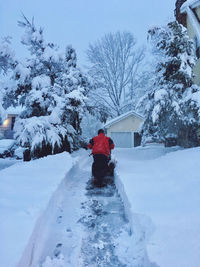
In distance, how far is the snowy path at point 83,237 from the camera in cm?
243

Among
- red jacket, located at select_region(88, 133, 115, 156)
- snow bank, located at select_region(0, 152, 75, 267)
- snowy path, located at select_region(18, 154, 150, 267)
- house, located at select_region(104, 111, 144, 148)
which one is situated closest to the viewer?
snow bank, located at select_region(0, 152, 75, 267)

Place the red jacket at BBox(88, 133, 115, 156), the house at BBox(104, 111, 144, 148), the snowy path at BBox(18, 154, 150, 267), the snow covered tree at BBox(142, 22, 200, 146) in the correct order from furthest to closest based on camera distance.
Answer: the house at BBox(104, 111, 144, 148) < the snow covered tree at BBox(142, 22, 200, 146) < the red jacket at BBox(88, 133, 115, 156) < the snowy path at BBox(18, 154, 150, 267)

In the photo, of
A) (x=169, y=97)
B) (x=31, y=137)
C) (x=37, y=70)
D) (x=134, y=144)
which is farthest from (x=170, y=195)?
(x=134, y=144)

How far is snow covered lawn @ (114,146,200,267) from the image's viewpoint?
6.93 ft

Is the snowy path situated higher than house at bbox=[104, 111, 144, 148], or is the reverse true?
house at bbox=[104, 111, 144, 148]

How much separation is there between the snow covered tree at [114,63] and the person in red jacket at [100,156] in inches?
785

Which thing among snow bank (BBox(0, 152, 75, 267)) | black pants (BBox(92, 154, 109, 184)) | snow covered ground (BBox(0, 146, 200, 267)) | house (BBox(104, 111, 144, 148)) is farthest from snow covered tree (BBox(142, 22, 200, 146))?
house (BBox(104, 111, 144, 148))

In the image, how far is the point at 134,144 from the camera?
71.2 feet

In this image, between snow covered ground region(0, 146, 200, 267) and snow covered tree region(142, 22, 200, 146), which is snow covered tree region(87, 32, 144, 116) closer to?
snow covered tree region(142, 22, 200, 146)

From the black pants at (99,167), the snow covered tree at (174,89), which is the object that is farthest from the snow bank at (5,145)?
the black pants at (99,167)

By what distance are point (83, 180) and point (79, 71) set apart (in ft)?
25.4

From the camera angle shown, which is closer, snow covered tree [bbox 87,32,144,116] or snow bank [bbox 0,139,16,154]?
snow bank [bbox 0,139,16,154]

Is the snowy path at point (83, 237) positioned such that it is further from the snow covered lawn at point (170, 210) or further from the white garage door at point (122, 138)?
the white garage door at point (122, 138)

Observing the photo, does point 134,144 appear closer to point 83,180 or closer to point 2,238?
point 83,180
